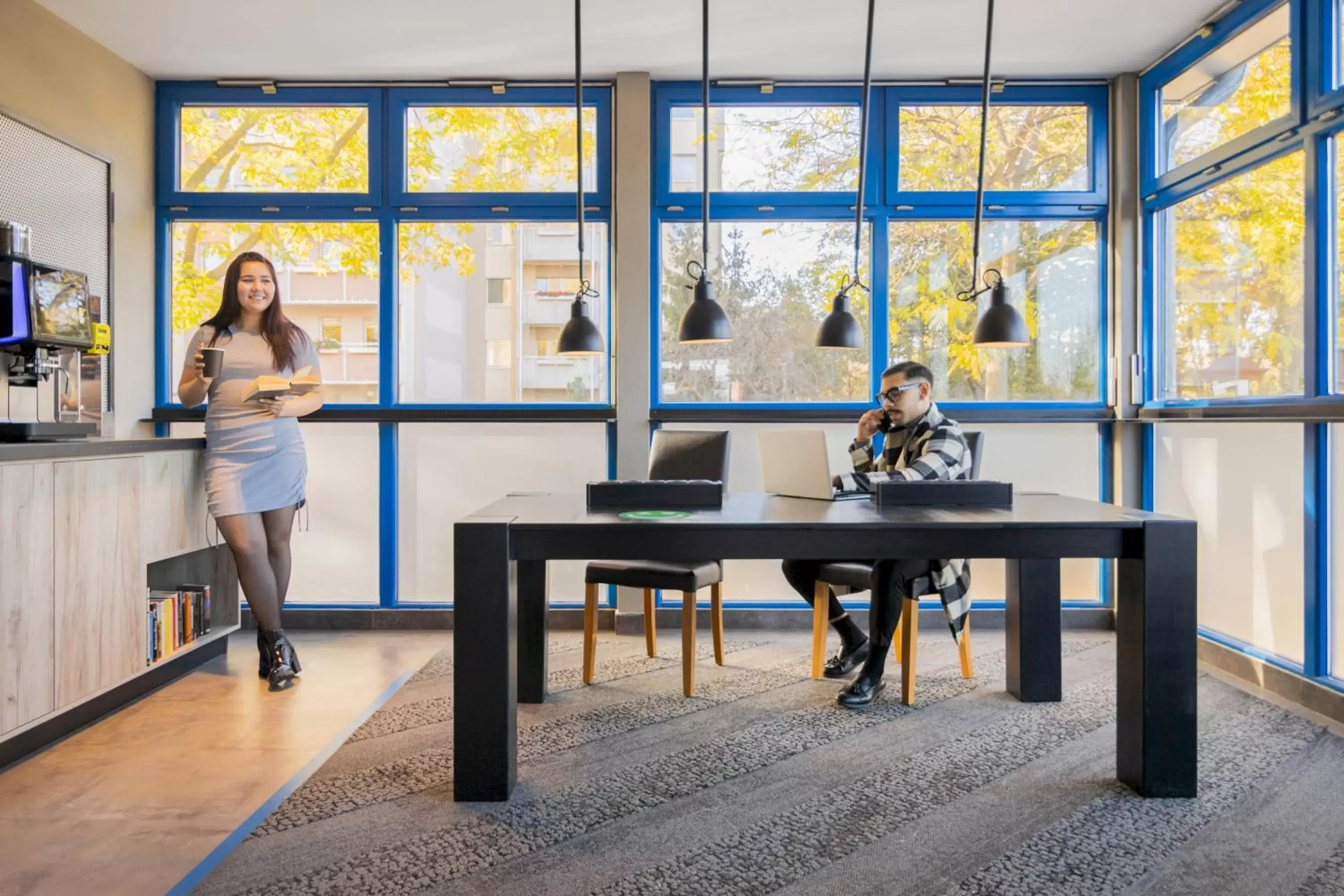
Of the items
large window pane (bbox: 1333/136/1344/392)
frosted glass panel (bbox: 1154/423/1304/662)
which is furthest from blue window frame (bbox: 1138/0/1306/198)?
frosted glass panel (bbox: 1154/423/1304/662)

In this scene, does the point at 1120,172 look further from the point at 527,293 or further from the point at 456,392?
the point at 456,392

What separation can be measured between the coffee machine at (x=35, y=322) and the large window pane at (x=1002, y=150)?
3.78m

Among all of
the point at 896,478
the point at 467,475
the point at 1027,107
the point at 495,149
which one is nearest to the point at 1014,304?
the point at 1027,107

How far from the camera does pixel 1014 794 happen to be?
264 cm

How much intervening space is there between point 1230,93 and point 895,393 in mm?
2035

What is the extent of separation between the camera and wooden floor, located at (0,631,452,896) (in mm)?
2277

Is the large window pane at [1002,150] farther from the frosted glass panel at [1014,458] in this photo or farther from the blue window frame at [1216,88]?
the frosted glass panel at [1014,458]

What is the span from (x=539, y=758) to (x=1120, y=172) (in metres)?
4.06

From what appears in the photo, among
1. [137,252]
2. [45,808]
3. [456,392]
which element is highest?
[137,252]

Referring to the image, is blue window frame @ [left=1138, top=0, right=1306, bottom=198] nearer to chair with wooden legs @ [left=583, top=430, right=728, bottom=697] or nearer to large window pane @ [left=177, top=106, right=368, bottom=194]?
chair with wooden legs @ [left=583, top=430, right=728, bottom=697]

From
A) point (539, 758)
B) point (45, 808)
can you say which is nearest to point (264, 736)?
point (45, 808)

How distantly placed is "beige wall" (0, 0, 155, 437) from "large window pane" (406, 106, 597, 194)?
4.31 ft

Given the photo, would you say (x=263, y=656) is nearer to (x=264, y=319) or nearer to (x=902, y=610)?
(x=264, y=319)

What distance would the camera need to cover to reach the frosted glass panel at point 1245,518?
3.71 meters
